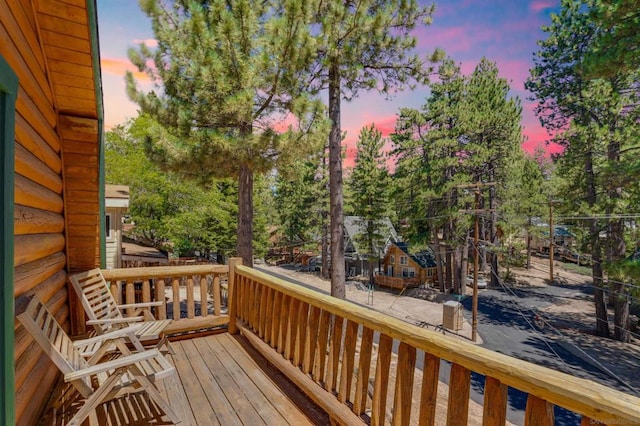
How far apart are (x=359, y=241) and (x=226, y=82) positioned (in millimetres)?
18103

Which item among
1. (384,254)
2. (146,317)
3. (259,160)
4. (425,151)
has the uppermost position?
(425,151)

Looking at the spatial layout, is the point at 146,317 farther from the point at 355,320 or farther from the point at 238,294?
the point at 355,320

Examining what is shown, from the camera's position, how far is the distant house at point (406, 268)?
24.4 meters

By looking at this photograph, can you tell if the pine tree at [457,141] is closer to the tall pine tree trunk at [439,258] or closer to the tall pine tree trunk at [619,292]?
the tall pine tree trunk at [439,258]

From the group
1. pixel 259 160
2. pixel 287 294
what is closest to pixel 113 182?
pixel 259 160

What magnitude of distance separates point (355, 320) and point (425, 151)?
63.7 ft

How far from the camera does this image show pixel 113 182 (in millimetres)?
14266

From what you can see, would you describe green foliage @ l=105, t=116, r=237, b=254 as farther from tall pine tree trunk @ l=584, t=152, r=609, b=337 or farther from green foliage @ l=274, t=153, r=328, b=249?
tall pine tree trunk @ l=584, t=152, r=609, b=337

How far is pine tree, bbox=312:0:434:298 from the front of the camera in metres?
7.19

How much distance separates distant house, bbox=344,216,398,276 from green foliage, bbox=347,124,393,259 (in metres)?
0.07

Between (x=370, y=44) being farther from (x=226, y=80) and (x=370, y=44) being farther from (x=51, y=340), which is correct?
(x=51, y=340)

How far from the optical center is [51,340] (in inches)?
78.0

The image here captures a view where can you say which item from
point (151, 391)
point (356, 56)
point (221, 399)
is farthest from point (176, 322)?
point (356, 56)

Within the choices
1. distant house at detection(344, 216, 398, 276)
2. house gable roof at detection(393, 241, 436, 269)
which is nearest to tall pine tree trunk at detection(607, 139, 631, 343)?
house gable roof at detection(393, 241, 436, 269)
